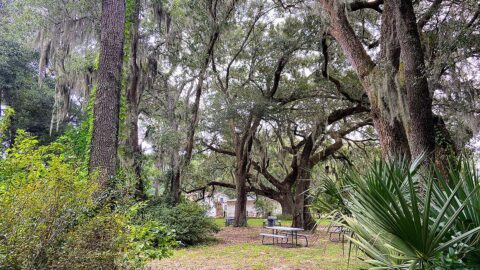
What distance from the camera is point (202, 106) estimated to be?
13.8 metres

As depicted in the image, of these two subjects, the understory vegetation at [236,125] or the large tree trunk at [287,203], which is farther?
the large tree trunk at [287,203]

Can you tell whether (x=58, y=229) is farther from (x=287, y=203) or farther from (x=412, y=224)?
(x=287, y=203)

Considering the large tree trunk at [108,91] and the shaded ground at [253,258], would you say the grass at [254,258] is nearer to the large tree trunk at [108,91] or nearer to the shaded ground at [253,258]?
the shaded ground at [253,258]

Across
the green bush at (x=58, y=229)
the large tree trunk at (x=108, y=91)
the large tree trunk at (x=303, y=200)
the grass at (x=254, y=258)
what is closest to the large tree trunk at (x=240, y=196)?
the large tree trunk at (x=303, y=200)

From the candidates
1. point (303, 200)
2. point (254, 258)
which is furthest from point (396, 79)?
point (303, 200)

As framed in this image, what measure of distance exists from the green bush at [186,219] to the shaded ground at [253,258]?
0.46 meters

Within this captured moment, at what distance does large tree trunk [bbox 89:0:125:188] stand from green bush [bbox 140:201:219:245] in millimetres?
4400

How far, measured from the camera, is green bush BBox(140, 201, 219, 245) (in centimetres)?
887

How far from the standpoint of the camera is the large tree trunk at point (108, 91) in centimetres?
464

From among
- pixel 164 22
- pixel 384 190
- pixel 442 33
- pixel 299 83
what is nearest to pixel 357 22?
pixel 299 83

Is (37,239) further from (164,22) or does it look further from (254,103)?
(254,103)

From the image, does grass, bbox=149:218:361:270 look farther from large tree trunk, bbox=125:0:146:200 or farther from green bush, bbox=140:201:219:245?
large tree trunk, bbox=125:0:146:200

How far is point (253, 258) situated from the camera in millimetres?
6848

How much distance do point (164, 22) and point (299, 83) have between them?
490cm
